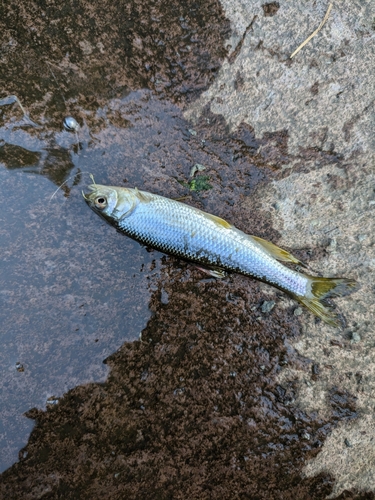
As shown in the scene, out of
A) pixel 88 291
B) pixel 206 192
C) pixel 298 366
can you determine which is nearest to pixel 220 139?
pixel 206 192

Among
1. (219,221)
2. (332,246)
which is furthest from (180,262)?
(332,246)

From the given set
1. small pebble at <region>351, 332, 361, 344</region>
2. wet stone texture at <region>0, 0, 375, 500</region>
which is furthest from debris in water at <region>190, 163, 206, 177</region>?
small pebble at <region>351, 332, 361, 344</region>

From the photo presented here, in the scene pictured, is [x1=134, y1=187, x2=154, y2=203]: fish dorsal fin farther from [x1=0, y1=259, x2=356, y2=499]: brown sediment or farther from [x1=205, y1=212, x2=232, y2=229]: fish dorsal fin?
[x1=0, y1=259, x2=356, y2=499]: brown sediment

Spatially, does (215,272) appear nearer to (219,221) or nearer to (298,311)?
(219,221)

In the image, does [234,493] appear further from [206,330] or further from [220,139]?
[220,139]

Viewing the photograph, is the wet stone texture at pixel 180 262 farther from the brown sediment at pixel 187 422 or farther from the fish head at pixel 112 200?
the fish head at pixel 112 200

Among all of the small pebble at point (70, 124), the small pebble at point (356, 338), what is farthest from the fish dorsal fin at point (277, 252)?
the small pebble at point (70, 124)
